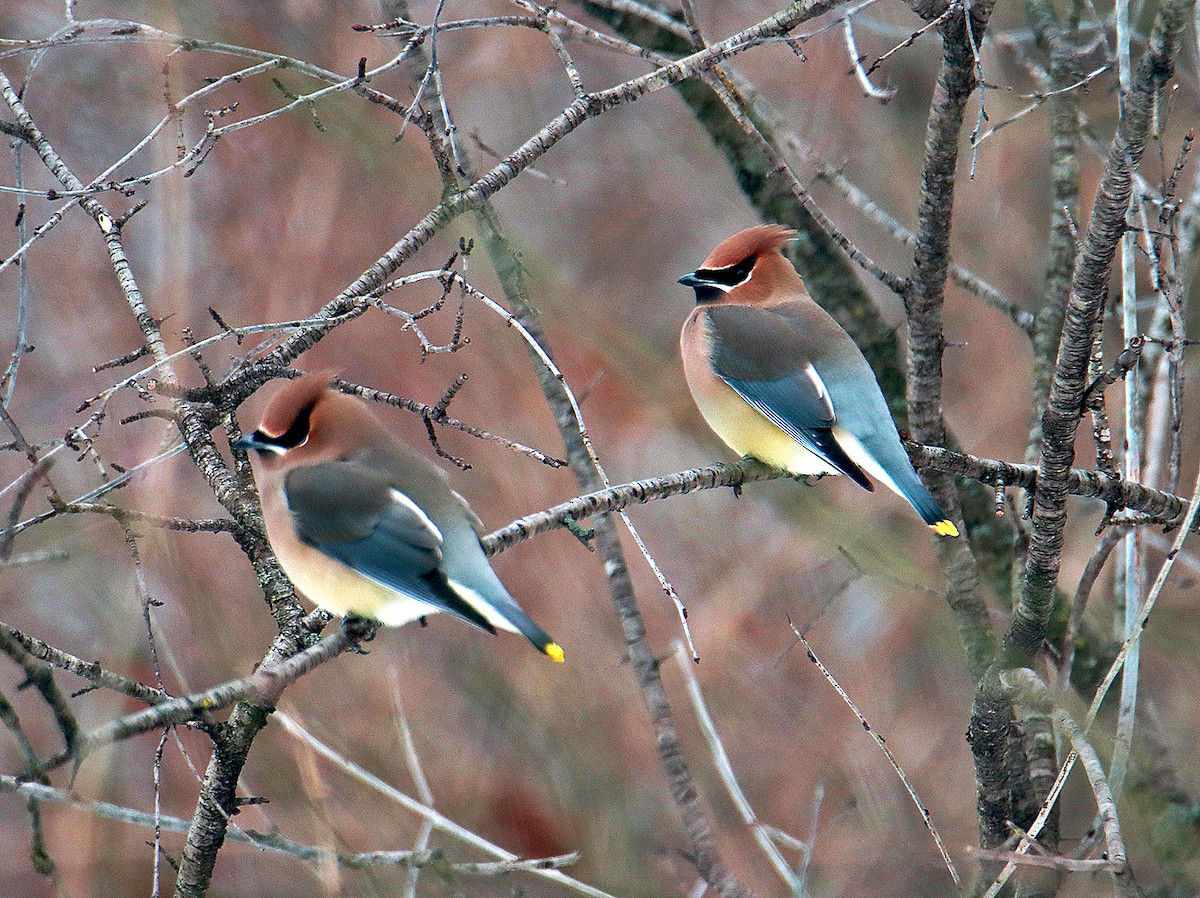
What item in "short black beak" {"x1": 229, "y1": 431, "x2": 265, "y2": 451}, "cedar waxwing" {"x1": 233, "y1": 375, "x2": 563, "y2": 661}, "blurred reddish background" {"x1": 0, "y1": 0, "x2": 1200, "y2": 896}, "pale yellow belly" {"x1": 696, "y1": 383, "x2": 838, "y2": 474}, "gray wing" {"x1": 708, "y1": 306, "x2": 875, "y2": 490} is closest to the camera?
"cedar waxwing" {"x1": 233, "y1": 375, "x2": 563, "y2": 661}

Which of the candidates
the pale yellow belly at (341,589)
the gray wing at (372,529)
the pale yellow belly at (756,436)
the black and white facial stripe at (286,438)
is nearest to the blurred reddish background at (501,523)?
the pale yellow belly at (756,436)

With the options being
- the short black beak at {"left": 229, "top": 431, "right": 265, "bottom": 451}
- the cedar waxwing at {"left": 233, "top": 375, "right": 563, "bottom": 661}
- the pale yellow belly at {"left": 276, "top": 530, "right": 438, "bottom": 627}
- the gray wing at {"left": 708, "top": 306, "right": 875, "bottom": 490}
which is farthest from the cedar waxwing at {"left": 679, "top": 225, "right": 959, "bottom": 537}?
the short black beak at {"left": 229, "top": 431, "right": 265, "bottom": 451}

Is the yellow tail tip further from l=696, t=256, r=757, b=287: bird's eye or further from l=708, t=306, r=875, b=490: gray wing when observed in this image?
l=696, t=256, r=757, b=287: bird's eye

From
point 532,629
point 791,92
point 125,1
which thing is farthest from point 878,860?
point 125,1

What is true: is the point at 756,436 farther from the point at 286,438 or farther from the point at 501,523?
the point at 501,523

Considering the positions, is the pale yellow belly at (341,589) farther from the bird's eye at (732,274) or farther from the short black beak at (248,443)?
the bird's eye at (732,274)

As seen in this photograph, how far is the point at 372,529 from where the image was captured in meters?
3.69

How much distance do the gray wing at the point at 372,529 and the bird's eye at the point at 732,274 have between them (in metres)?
1.88

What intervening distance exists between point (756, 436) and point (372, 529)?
1629 mm

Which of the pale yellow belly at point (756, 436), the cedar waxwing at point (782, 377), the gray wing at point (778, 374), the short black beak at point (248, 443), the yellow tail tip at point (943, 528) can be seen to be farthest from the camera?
the pale yellow belly at point (756, 436)

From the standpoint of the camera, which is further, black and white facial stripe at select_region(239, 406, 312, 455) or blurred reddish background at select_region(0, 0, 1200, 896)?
blurred reddish background at select_region(0, 0, 1200, 896)

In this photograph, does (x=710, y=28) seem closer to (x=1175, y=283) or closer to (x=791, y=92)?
(x=791, y=92)

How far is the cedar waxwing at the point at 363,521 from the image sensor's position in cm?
350

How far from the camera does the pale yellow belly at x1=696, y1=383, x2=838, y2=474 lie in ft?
15.1
